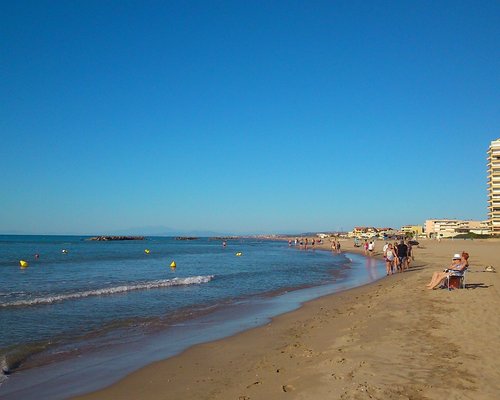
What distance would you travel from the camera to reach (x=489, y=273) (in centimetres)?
2022

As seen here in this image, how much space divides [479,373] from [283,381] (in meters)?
2.76

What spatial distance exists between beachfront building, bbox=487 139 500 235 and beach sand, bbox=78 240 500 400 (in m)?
86.8

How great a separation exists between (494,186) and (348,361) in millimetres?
96127

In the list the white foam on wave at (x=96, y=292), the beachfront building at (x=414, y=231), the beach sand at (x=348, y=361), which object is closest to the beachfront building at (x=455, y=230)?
the beachfront building at (x=414, y=231)

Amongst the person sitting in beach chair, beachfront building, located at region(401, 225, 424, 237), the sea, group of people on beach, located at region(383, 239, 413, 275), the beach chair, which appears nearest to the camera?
the sea

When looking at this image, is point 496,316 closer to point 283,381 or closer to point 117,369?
point 283,381

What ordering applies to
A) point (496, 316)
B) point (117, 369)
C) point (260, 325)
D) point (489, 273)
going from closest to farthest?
point (117, 369) → point (496, 316) → point (260, 325) → point (489, 273)

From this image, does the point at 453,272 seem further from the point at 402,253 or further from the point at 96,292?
the point at 96,292

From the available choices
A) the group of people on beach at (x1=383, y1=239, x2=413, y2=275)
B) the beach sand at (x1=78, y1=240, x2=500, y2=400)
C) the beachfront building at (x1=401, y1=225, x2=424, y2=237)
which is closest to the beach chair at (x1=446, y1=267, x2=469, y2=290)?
the beach sand at (x1=78, y1=240, x2=500, y2=400)

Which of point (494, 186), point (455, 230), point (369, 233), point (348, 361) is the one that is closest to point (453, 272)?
point (348, 361)

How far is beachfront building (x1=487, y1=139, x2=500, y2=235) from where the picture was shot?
86750 millimetres

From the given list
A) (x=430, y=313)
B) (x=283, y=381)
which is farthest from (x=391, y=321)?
(x=283, y=381)

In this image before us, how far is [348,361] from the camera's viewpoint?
22.3 ft

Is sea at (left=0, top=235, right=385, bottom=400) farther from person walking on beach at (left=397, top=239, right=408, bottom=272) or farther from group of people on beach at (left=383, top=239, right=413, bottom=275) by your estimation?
person walking on beach at (left=397, top=239, right=408, bottom=272)
